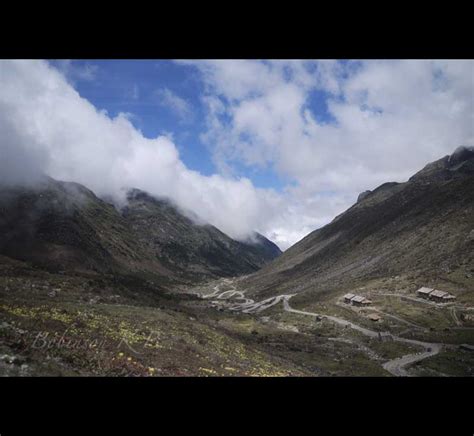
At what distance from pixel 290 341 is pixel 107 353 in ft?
174

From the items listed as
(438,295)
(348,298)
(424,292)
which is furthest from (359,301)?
(438,295)

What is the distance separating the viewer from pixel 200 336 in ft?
129

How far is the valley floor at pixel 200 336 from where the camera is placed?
20.9 meters

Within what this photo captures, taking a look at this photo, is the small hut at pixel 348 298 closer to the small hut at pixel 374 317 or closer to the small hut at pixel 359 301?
the small hut at pixel 359 301

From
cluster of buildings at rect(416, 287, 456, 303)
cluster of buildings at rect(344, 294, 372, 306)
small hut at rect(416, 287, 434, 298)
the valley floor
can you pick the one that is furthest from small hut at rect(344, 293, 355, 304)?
cluster of buildings at rect(416, 287, 456, 303)

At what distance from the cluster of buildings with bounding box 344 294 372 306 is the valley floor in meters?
2.13

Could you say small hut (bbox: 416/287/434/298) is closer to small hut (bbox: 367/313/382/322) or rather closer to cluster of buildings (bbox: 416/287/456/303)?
cluster of buildings (bbox: 416/287/456/303)

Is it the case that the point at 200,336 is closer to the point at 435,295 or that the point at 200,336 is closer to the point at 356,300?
the point at 356,300

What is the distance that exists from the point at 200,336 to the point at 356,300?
7559 cm

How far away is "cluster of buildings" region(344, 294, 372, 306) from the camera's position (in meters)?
103

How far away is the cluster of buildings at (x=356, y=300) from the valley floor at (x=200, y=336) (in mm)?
2127
